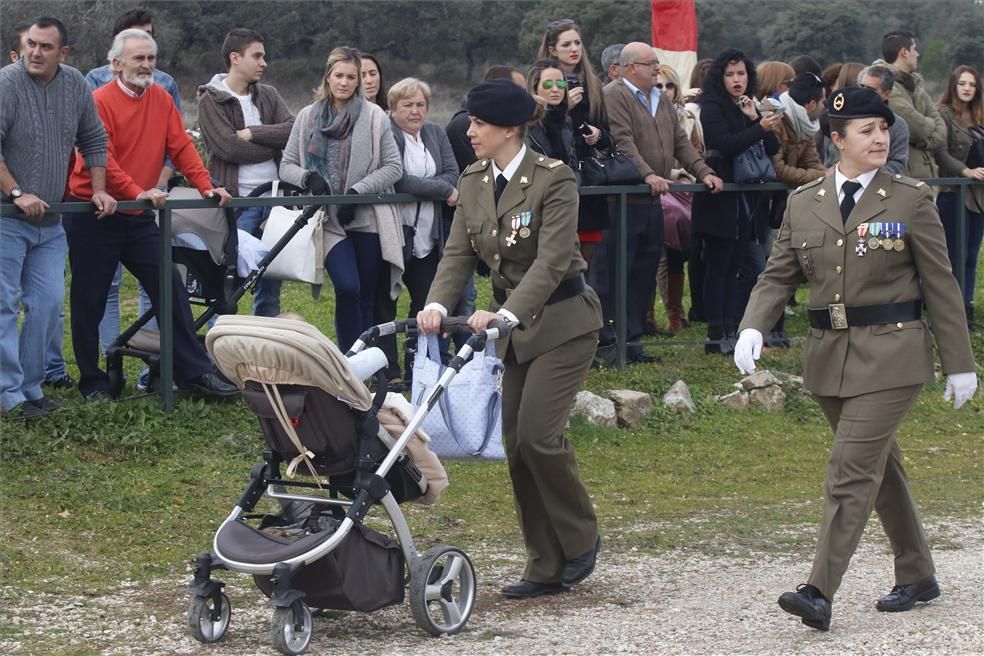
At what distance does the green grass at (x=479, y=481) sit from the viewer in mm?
7242

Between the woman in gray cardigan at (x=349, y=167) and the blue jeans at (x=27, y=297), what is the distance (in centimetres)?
160

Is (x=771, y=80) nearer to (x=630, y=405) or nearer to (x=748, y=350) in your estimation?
(x=630, y=405)

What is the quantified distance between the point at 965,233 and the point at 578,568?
721 centimetres

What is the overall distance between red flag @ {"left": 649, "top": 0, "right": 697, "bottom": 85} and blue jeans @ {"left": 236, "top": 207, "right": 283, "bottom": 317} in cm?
648

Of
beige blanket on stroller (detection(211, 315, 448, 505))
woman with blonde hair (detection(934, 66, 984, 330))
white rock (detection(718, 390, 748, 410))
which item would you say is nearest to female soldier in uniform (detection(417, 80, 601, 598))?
beige blanket on stroller (detection(211, 315, 448, 505))

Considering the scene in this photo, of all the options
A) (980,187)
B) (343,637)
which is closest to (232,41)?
(343,637)

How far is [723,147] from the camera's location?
11062 mm

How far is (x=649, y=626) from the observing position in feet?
19.5

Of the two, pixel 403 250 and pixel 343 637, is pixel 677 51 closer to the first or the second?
pixel 403 250

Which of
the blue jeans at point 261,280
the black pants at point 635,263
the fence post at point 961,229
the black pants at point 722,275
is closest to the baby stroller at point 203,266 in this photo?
the blue jeans at point 261,280

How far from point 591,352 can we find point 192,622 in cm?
201

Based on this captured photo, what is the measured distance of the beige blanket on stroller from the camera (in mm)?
5520

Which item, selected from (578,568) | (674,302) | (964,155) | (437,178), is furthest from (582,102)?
(578,568)

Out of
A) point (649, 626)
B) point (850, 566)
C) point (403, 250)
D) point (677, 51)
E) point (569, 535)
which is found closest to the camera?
point (649, 626)
